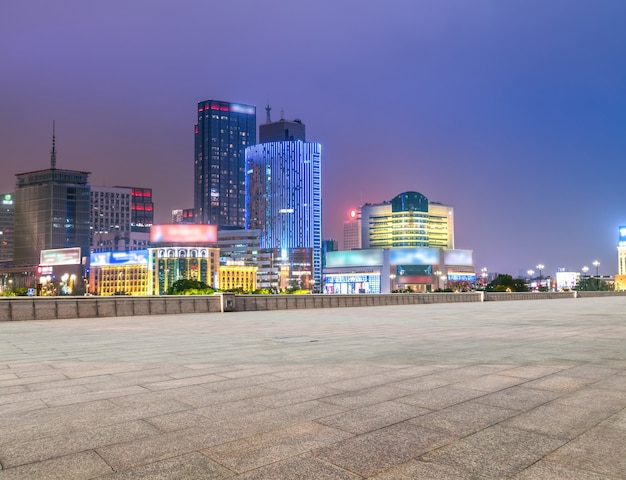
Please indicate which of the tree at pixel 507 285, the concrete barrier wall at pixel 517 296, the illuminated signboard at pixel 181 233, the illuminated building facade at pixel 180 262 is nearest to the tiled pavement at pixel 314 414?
the concrete barrier wall at pixel 517 296

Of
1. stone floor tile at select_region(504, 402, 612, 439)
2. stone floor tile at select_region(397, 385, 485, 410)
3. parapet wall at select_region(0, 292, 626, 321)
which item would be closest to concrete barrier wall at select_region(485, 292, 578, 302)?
parapet wall at select_region(0, 292, 626, 321)

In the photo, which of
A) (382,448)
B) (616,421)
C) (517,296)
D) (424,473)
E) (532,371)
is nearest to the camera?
(424,473)

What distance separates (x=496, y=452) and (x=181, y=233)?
18473 centimetres

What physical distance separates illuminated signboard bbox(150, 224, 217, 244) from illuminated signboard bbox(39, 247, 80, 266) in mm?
24420

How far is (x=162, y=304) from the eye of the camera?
2958cm

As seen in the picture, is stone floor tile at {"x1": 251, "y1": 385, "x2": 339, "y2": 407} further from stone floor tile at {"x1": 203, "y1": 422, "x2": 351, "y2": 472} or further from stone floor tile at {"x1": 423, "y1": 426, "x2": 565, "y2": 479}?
stone floor tile at {"x1": 423, "y1": 426, "x2": 565, "y2": 479}

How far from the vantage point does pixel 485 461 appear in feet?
14.6

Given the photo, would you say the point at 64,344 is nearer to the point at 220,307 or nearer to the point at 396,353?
the point at 396,353

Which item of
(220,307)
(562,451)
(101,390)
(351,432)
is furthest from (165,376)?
(220,307)

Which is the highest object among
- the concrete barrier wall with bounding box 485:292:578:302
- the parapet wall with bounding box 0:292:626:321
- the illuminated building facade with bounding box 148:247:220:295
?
the illuminated building facade with bounding box 148:247:220:295

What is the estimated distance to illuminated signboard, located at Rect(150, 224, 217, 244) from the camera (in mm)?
180000

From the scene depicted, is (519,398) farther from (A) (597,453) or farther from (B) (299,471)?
(B) (299,471)

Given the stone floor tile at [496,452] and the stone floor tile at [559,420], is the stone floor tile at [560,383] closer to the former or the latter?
the stone floor tile at [559,420]

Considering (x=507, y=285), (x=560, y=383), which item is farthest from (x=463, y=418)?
(x=507, y=285)
